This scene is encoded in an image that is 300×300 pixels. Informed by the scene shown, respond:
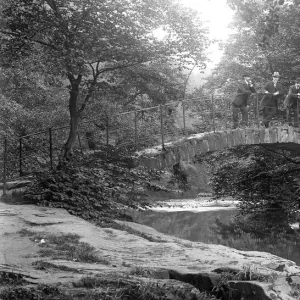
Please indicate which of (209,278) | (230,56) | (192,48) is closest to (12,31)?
(192,48)

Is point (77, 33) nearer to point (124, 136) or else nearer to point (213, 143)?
point (213, 143)

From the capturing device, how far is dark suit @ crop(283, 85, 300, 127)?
17737 mm

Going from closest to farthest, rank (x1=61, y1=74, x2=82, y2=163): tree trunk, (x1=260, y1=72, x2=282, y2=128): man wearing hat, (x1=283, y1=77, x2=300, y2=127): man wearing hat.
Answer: (x1=61, y1=74, x2=82, y2=163): tree trunk → (x1=260, y1=72, x2=282, y2=128): man wearing hat → (x1=283, y1=77, x2=300, y2=127): man wearing hat

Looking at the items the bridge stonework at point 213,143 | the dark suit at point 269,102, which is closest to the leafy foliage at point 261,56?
the bridge stonework at point 213,143

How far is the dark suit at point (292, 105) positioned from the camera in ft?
58.2

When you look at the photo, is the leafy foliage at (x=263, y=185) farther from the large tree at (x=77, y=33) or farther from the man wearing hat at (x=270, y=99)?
the large tree at (x=77, y=33)

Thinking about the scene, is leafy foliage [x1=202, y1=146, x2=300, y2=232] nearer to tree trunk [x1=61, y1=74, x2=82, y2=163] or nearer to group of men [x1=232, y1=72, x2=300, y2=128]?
group of men [x1=232, y1=72, x2=300, y2=128]

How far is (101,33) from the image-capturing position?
43.6ft

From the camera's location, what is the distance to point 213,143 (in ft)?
49.5

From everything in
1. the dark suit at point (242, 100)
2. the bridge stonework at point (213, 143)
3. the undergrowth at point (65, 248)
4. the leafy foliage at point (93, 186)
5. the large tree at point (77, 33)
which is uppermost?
the large tree at point (77, 33)

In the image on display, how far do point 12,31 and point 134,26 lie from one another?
3.08 metres

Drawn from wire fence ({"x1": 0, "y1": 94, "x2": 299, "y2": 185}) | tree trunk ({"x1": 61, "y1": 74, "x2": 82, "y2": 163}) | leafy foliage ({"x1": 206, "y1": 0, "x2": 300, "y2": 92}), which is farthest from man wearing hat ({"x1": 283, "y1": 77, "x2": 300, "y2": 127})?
tree trunk ({"x1": 61, "y1": 74, "x2": 82, "y2": 163})

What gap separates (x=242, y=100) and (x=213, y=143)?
2.10 metres

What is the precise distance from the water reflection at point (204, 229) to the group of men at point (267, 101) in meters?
3.81
